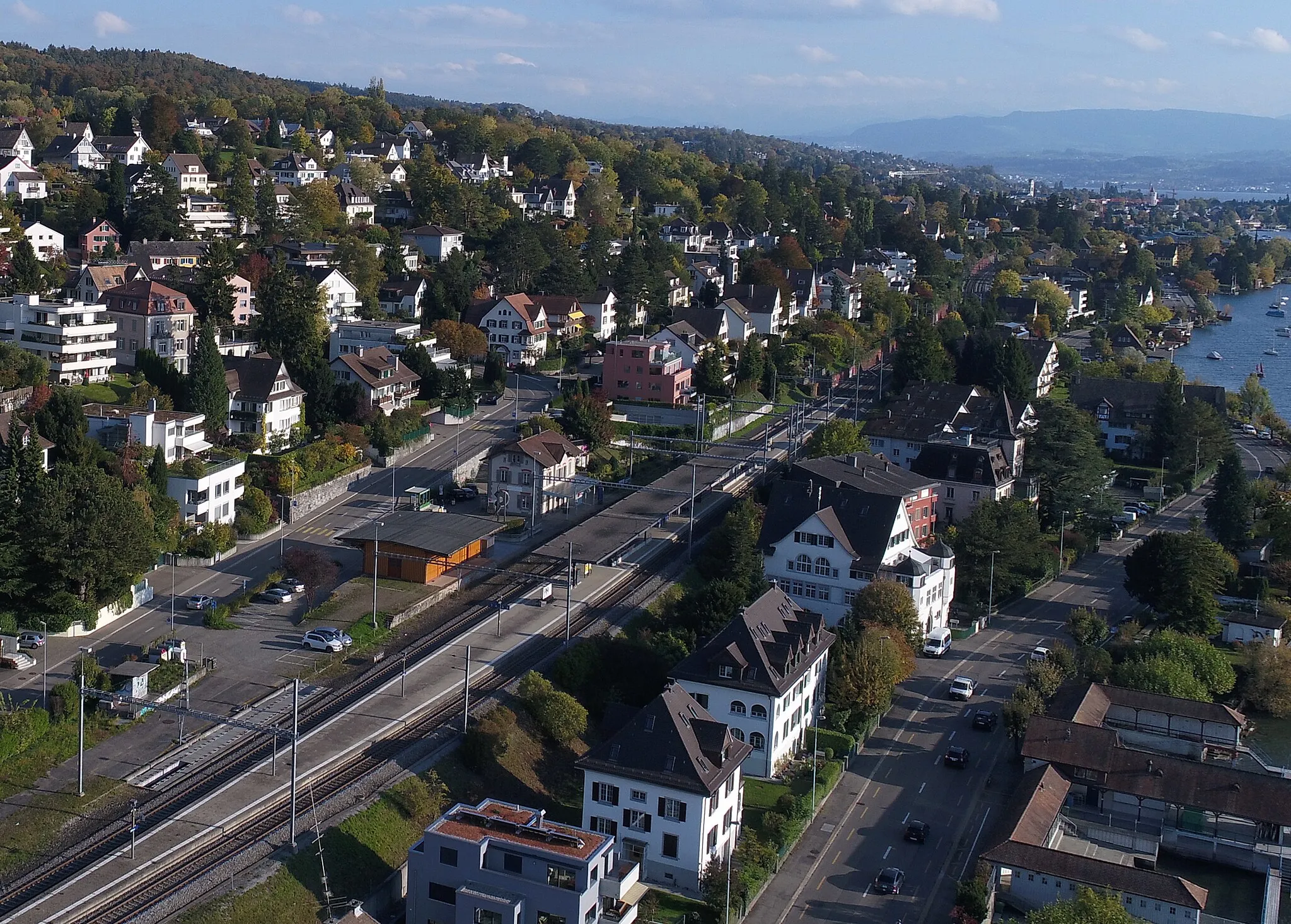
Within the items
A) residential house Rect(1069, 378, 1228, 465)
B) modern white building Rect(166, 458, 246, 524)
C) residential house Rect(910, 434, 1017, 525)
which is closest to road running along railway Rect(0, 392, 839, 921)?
residential house Rect(910, 434, 1017, 525)

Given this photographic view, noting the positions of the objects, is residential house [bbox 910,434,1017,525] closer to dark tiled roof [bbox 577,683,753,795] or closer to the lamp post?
the lamp post

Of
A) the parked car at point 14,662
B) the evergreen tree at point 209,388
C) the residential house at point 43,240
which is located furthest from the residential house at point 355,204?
the parked car at point 14,662

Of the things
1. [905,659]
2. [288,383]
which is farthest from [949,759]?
[288,383]

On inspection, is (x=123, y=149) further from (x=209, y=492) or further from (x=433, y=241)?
(x=209, y=492)

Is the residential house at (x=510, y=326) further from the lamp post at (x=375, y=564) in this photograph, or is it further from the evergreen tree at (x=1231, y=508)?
the evergreen tree at (x=1231, y=508)

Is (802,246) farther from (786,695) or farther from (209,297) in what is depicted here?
(786,695)
